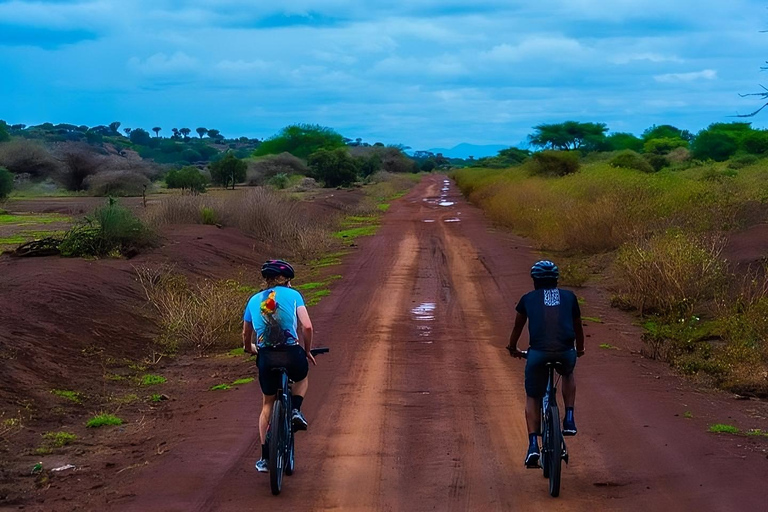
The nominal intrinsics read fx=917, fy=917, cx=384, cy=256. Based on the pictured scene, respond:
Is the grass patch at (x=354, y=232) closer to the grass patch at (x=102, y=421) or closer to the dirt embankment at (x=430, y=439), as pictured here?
the dirt embankment at (x=430, y=439)

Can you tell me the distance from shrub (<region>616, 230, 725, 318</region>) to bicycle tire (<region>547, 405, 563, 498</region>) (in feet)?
28.1

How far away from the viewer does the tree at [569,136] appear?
85938 millimetres

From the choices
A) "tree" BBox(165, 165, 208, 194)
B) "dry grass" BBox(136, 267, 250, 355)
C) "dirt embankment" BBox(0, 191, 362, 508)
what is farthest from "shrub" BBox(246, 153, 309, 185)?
"dry grass" BBox(136, 267, 250, 355)

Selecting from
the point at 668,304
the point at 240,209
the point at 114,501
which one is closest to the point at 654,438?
the point at 114,501

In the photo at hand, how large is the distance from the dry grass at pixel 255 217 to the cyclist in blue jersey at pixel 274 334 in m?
19.7

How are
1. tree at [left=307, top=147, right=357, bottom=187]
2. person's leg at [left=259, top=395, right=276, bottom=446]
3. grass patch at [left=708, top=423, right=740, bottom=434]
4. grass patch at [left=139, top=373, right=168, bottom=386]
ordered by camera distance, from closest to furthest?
person's leg at [left=259, top=395, right=276, bottom=446] → grass patch at [left=708, top=423, right=740, bottom=434] → grass patch at [left=139, top=373, right=168, bottom=386] → tree at [left=307, top=147, right=357, bottom=187]

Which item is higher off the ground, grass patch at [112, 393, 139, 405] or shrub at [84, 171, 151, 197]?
shrub at [84, 171, 151, 197]

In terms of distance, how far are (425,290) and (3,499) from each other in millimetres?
12147

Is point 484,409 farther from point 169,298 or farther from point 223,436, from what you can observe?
point 169,298

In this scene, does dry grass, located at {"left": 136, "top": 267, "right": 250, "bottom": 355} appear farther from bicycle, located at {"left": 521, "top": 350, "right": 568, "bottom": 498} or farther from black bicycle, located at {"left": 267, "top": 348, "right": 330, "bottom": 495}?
bicycle, located at {"left": 521, "top": 350, "right": 568, "bottom": 498}

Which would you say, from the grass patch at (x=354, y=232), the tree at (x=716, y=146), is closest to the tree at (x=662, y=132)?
the tree at (x=716, y=146)

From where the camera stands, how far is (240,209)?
30.0 m

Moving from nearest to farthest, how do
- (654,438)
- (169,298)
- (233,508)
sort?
(233,508) → (654,438) → (169,298)

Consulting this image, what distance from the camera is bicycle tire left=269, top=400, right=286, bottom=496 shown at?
6926 mm
